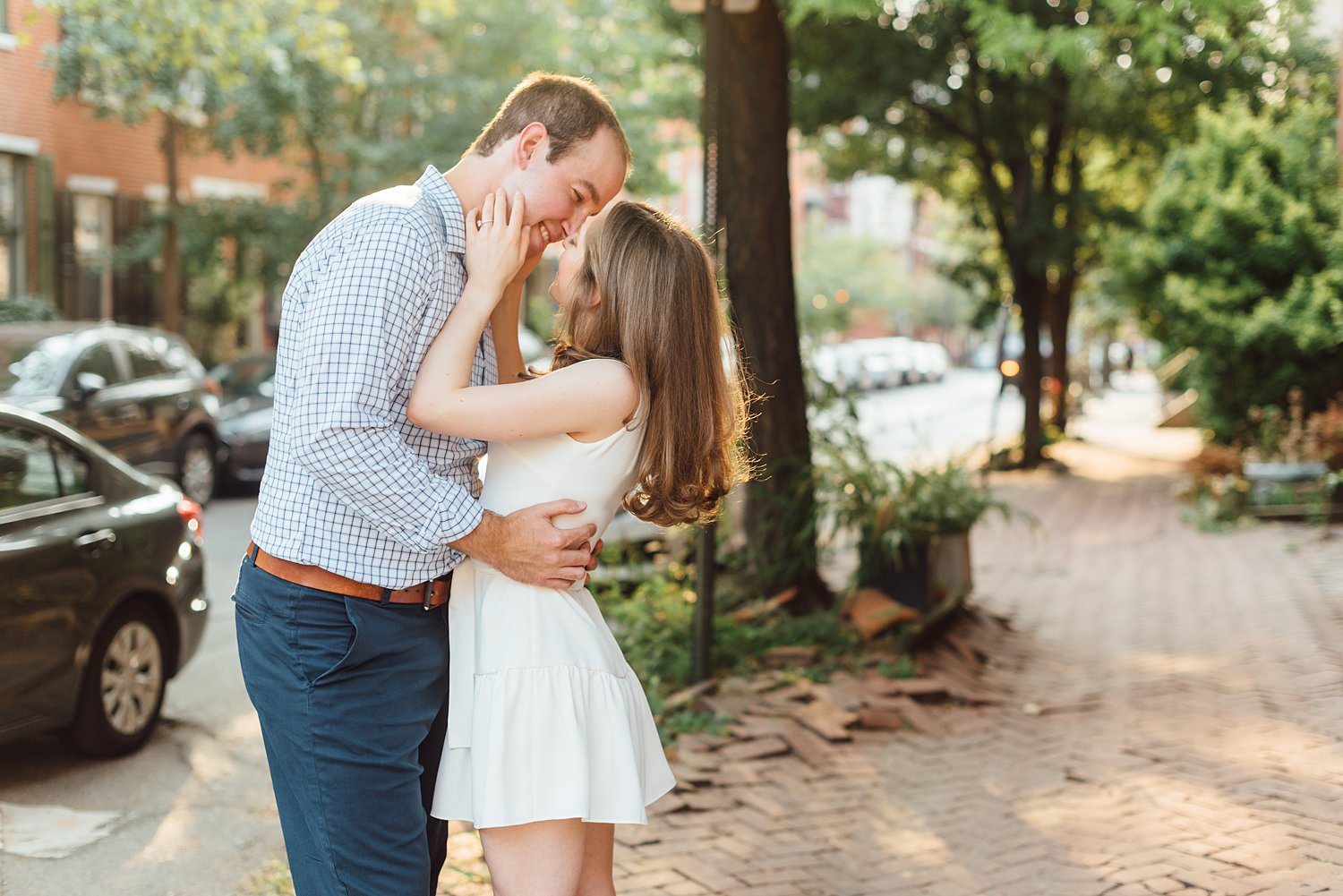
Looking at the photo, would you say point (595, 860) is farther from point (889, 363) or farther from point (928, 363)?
point (928, 363)

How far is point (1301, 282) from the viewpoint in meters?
14.6

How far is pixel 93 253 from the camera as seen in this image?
65.1ft

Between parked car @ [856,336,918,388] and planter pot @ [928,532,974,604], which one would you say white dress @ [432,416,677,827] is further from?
parked car @ [856,336,918,388]

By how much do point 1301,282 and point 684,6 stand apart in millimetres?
10174

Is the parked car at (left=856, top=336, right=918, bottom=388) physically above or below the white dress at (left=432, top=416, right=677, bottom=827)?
below

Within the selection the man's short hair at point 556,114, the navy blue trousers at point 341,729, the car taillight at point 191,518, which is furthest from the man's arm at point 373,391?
the car taillight at point 191,518

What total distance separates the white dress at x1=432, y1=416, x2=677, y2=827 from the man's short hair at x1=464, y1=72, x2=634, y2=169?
550mm

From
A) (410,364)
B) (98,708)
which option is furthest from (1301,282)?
(410,364)

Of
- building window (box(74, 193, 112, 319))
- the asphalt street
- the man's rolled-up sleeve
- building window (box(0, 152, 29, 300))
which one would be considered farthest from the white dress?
building window (box(74, 193, 112, 319))

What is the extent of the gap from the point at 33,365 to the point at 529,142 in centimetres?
940

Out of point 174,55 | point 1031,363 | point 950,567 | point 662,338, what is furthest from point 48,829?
point 1031,363

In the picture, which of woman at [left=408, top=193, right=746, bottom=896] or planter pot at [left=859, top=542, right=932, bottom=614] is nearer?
woman at [left=408, top=193, right=746, bottom=896]

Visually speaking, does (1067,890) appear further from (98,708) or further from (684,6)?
(684,6)

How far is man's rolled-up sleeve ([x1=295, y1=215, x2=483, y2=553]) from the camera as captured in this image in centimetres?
223
